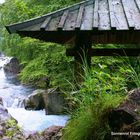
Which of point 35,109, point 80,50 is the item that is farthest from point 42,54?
point 80,50

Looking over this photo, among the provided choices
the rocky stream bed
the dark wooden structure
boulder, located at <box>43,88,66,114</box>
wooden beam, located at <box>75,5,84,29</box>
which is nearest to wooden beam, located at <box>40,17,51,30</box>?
the dark wooden structure

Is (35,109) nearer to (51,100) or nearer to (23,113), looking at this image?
(23,113)

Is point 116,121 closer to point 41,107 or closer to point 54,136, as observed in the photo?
point 54,136

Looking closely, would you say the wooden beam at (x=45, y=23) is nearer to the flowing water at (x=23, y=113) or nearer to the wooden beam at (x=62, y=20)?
the wooden beam at (x=62, y=20)

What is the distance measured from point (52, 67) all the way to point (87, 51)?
818 cm

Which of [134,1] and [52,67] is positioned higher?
[134,1]

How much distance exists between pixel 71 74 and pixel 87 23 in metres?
6.16

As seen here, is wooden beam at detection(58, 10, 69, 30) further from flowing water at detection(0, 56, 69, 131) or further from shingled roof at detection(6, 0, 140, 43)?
flowing water at detection(0, 56, 69, 131)

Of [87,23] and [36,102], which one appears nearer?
[87,23]

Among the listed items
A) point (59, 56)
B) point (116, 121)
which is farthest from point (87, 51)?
point (59, 56)

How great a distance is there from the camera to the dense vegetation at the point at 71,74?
9.00 feet

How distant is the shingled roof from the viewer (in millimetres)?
3824

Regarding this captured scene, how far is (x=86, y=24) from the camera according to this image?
3951 millimetres

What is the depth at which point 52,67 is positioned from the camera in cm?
1263
